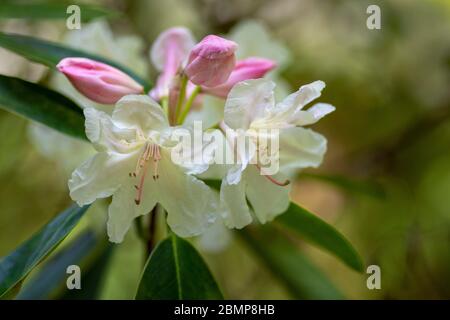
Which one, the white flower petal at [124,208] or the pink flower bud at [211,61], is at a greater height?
the pink flower bud at [211,61]

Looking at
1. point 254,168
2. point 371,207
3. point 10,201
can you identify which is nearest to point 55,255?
point 10,201

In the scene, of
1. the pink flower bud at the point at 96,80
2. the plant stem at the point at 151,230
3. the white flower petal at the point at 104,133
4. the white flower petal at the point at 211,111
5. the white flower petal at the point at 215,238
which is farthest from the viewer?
the white flower petal at the point at 215,238

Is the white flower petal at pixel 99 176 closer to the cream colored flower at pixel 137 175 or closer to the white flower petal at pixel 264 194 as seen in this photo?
the cream colored flower at pixel 137 175

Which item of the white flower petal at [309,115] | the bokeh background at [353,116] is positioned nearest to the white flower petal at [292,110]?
the white flower petal at [309,115]

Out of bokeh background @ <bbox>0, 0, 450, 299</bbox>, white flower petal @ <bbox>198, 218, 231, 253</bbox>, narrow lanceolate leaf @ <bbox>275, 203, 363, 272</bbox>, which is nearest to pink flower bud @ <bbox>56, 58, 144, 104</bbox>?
narrow lanceolate leaf @ <bbox>275, 203, 363, 272</bbox>

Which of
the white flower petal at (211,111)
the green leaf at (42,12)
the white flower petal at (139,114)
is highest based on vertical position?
the green leaf at (42,12)

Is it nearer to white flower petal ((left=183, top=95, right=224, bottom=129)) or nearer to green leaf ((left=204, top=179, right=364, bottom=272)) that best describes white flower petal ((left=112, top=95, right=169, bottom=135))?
green leaf ((left=204, top=179, right=364, bottom=272))

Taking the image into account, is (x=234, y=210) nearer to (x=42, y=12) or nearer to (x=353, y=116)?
(x=42, y=12)

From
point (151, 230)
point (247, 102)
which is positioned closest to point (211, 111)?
point (151, 230)

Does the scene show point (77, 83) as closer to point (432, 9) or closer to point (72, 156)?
point (72, 156)
